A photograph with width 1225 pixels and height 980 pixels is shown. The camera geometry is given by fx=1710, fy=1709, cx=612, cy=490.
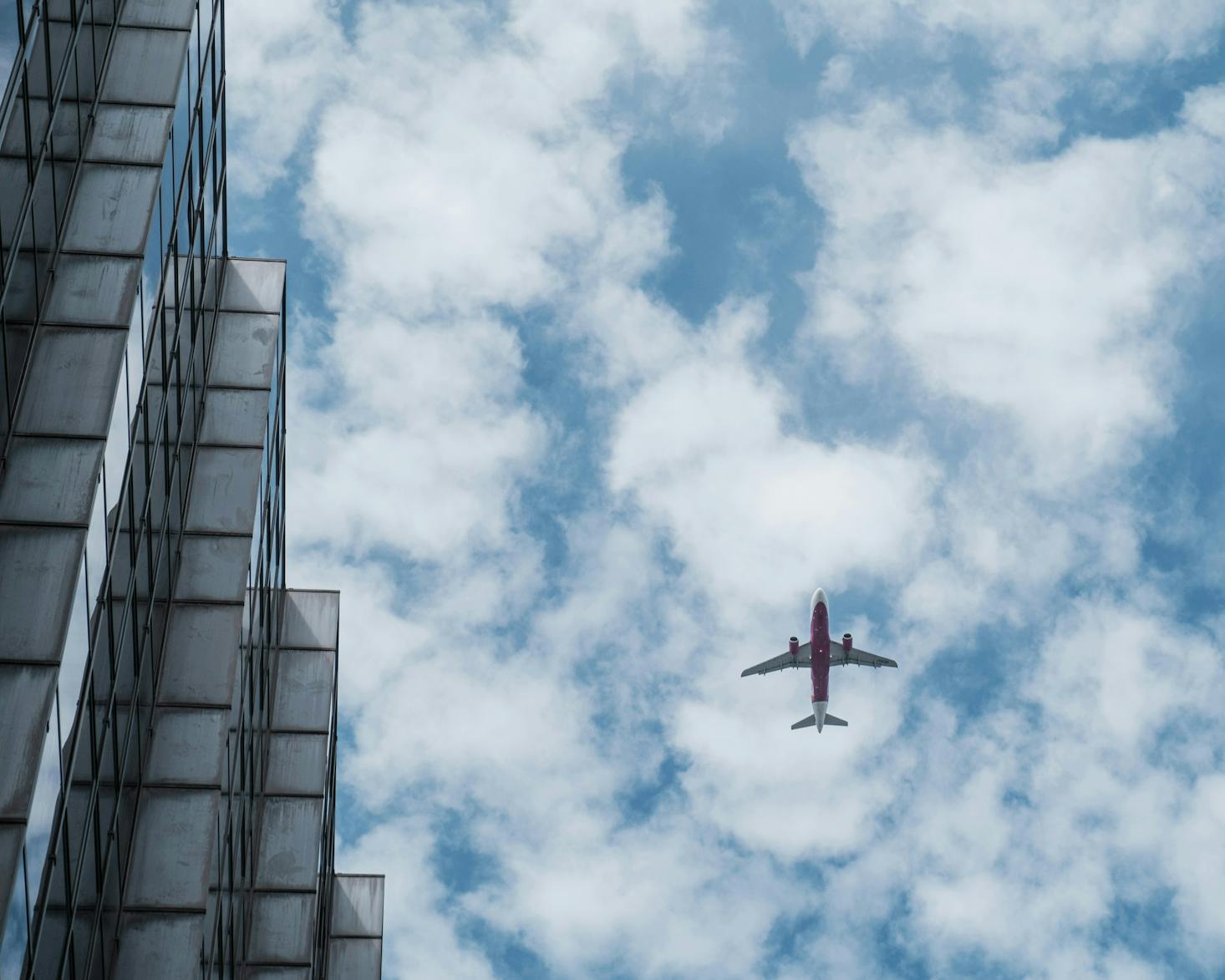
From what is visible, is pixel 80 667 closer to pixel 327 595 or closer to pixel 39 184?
pixel 39 184

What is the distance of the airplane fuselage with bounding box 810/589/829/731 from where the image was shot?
12038 centimetres

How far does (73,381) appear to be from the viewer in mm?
26156

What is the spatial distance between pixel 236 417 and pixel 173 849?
35.7 feet

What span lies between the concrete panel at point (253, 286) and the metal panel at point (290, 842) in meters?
12.3

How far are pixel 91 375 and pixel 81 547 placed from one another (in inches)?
132

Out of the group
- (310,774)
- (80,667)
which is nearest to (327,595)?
(310,774)

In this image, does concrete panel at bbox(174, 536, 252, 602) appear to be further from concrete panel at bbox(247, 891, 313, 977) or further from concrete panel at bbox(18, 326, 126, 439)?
concrete panel at bbox(247, 891, 313, 977)

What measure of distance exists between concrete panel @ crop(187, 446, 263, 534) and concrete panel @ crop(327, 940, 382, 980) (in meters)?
19.8

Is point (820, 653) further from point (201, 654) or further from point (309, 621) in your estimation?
point (201, 654)

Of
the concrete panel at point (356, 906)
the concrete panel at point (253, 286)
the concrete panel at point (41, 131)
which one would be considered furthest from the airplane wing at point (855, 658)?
the concrete panel at point (41, 131)

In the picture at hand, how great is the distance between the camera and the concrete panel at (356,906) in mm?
51375

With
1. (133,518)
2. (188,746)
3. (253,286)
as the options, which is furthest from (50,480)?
(253,286)

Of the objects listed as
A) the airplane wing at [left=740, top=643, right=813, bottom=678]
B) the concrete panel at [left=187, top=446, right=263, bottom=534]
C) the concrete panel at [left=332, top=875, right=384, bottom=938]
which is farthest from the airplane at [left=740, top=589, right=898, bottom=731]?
the concrete panel at [left=187, top=446, right=263, bottom=534]

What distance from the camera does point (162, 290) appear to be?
1248 inches
